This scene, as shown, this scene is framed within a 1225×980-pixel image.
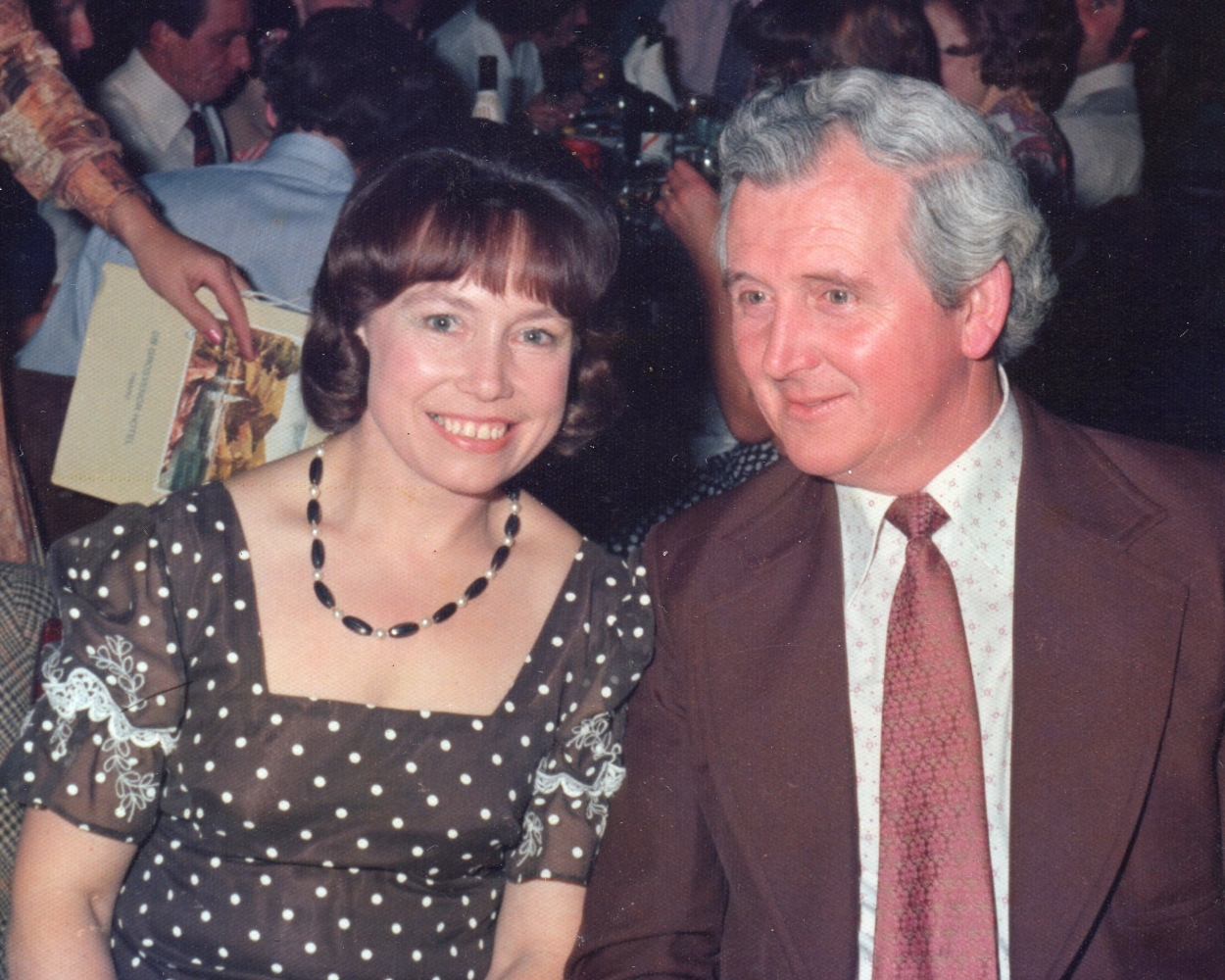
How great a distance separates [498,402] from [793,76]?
1.27 metres

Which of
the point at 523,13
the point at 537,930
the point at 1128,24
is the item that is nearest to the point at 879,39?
the point at 1128,24

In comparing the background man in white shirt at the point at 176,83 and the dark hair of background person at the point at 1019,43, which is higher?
the dark hair of background person at the point at 1019,43

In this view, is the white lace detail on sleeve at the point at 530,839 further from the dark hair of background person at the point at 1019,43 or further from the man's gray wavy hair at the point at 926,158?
the dark hair of background person at the point at 1019,43

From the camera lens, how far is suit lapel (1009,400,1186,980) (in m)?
1.49

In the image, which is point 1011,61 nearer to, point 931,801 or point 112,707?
point 931,801

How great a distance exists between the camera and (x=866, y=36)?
2.50m

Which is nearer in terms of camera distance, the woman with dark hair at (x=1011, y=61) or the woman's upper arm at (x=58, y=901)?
the woman's upper arm at (x=58, y=901)

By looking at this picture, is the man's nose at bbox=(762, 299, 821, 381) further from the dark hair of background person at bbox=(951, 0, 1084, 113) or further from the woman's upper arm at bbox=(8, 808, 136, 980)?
the dark hair of background person at bbox=(951, 0, 1084, 113)

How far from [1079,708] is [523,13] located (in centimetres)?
346

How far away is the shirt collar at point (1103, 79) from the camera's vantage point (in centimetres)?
336

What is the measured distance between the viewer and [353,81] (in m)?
2.89

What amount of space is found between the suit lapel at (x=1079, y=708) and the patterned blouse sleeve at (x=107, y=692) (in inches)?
44.8

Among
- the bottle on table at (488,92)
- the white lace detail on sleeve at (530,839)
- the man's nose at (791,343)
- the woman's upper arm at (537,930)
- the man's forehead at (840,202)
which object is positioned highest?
the bottle on table at (488,92)

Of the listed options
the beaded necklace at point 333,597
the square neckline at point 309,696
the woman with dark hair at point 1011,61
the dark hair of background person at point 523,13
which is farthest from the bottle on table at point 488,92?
the square neckline at point 309,696
